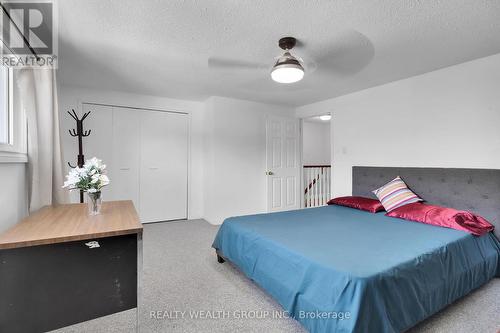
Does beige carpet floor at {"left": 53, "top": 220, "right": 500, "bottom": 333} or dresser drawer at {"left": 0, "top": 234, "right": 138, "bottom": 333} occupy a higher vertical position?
dresser drawer at {"left": 0, "top": 234, "right": 138, "bottom": 333}

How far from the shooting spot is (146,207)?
4.35 m

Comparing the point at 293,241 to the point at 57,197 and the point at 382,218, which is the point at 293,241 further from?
the point at 57,197

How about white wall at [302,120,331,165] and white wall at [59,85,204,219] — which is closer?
white wall at [59,85,204,219]

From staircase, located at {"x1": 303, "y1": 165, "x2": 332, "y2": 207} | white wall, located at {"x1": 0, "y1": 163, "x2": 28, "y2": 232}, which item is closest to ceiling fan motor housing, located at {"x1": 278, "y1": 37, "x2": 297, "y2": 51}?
white wall, located at {"x1": 0, "y1": 163, "x2": 28, "y2": 232}

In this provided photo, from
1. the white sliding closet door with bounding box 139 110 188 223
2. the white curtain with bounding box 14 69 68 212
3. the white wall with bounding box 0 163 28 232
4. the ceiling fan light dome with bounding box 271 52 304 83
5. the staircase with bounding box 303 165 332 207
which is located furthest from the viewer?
the staircase with bounding box 303 165 332 207

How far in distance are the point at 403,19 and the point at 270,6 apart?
1071mm

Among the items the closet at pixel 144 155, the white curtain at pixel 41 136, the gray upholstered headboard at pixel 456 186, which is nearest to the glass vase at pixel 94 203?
the white curtain at pixel 41 136

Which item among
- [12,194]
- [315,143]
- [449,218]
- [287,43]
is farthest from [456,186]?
[315,143]

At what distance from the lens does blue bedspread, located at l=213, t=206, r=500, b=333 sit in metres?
1.39

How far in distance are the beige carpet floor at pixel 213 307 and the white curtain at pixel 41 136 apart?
1072 millimetres

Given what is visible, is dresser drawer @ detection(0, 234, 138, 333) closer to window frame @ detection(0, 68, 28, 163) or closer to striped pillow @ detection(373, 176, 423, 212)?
window frame @ detection(0, 68, 28, 163)

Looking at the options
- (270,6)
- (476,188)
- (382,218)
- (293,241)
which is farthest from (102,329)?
(476,188)

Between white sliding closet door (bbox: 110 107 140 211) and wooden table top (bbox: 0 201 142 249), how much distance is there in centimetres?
230

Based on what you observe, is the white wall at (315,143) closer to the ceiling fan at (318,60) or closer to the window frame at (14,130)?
the ceiling fan at (318,60)
